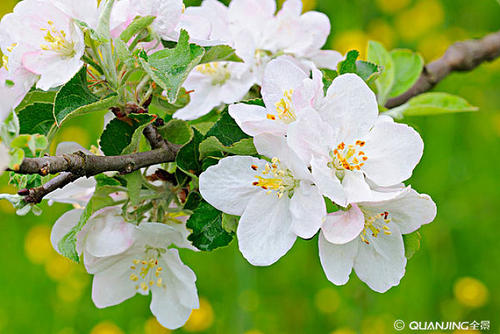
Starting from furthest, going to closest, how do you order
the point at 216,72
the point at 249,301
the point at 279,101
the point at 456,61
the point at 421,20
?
1. the point at 421,20
2. the point at 249,301
3. the point at 456,61
4. the point at 216,72
5. the point at 279,101

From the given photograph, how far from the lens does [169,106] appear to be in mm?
1022

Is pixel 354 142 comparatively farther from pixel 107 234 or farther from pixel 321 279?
pixel 321 279

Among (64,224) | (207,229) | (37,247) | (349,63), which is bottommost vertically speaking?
(37,247)

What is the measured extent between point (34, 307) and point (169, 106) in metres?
1.89

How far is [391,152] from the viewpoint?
0.78 metres

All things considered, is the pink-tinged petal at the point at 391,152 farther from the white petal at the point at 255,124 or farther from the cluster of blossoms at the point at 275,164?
the white petal at the point at 255,124

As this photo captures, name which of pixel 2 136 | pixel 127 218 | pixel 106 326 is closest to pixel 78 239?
pixel 127 218

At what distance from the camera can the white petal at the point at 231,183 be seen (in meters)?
0.83

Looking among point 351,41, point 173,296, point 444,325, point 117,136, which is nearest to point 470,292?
point 444,325

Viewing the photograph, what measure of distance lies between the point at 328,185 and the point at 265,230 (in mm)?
140

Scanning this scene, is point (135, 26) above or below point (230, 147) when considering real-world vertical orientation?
above

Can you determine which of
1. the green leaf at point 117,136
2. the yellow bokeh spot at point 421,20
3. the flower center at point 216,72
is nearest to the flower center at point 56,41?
the green leaf at point 117,136

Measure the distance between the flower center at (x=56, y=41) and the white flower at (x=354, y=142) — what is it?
14.7 inches

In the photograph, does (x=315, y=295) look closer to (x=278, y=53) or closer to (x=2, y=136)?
(x=278, y=53)
